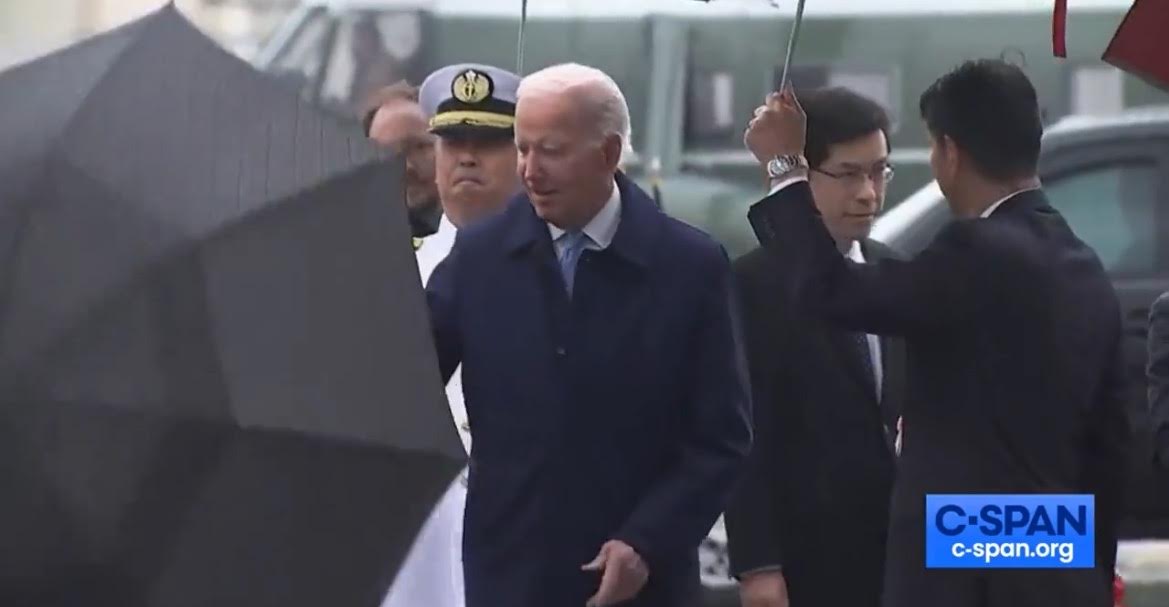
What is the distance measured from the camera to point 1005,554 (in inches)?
158

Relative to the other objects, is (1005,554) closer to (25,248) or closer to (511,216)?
(511,216)

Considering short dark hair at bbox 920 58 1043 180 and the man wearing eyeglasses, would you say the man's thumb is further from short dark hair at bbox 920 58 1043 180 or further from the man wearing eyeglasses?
short dark hair at bbox 920 58 1043 180

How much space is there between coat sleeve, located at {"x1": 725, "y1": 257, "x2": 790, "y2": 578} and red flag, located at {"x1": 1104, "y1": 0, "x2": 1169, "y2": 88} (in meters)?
1.23

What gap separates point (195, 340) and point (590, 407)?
1888 millimetres

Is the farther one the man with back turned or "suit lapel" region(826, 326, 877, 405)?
"suit lapel" region(826, 326, 877, 405)

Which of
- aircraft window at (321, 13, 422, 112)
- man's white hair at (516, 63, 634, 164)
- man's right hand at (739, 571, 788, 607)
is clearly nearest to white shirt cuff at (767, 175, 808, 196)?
man's white hair at (516, 63, 634, 164)

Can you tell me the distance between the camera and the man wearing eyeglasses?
4.43 m

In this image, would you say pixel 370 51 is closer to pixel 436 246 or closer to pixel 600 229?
pixel 436 246

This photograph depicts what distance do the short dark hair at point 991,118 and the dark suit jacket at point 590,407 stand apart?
18.7 inches

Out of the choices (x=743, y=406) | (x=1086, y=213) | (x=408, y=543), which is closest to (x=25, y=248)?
(x=408, y=543)

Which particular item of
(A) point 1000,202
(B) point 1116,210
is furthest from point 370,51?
(A) point 1000,202

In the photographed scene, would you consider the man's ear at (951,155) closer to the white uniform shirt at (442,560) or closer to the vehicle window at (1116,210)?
the white uniform shirt at (442,560)

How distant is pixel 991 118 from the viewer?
404 cm

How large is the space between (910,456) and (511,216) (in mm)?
737
